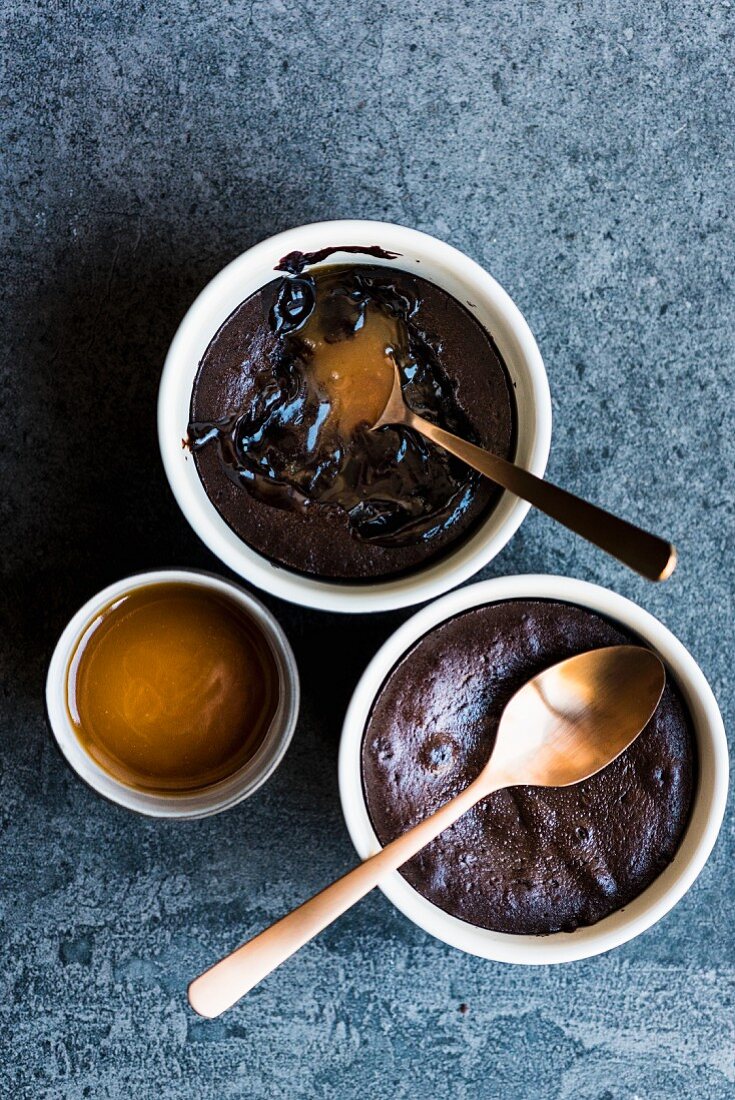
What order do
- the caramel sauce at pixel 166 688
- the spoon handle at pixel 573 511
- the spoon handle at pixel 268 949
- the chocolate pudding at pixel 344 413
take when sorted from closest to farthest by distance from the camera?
the spoon handle at pixel 573 511
the spoon handle at pixel 268 949
the chocolate pudding at pixel 344 413
the caramel sauce at pixel 166 688

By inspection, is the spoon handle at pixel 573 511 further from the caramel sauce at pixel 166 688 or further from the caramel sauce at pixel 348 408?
the caramel sauce at pixel 166 688

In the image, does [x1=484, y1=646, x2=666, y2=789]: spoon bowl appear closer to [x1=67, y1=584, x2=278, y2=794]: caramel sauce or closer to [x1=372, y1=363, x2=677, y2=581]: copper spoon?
[x1=372, y1=363, x2=677, y2=581]: copper spoon

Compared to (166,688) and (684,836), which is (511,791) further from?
(166,688)

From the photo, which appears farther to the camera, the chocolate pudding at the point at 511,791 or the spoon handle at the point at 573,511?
the chocolate pudding at the point at 511,791

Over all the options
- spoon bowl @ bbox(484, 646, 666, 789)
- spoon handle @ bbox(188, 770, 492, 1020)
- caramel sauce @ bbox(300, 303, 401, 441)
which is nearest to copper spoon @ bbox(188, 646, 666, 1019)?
spoon bowl @ bbox(484, 646, 666, 789)

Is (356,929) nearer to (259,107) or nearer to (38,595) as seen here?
(38,595)

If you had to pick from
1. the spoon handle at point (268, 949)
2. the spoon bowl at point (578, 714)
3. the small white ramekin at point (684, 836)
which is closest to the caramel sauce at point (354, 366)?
the small white ramekin at point (684, 836)

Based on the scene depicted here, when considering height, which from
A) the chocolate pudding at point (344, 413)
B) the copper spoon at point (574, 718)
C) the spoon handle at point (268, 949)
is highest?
the chocolate pudding at point (344, 413)
